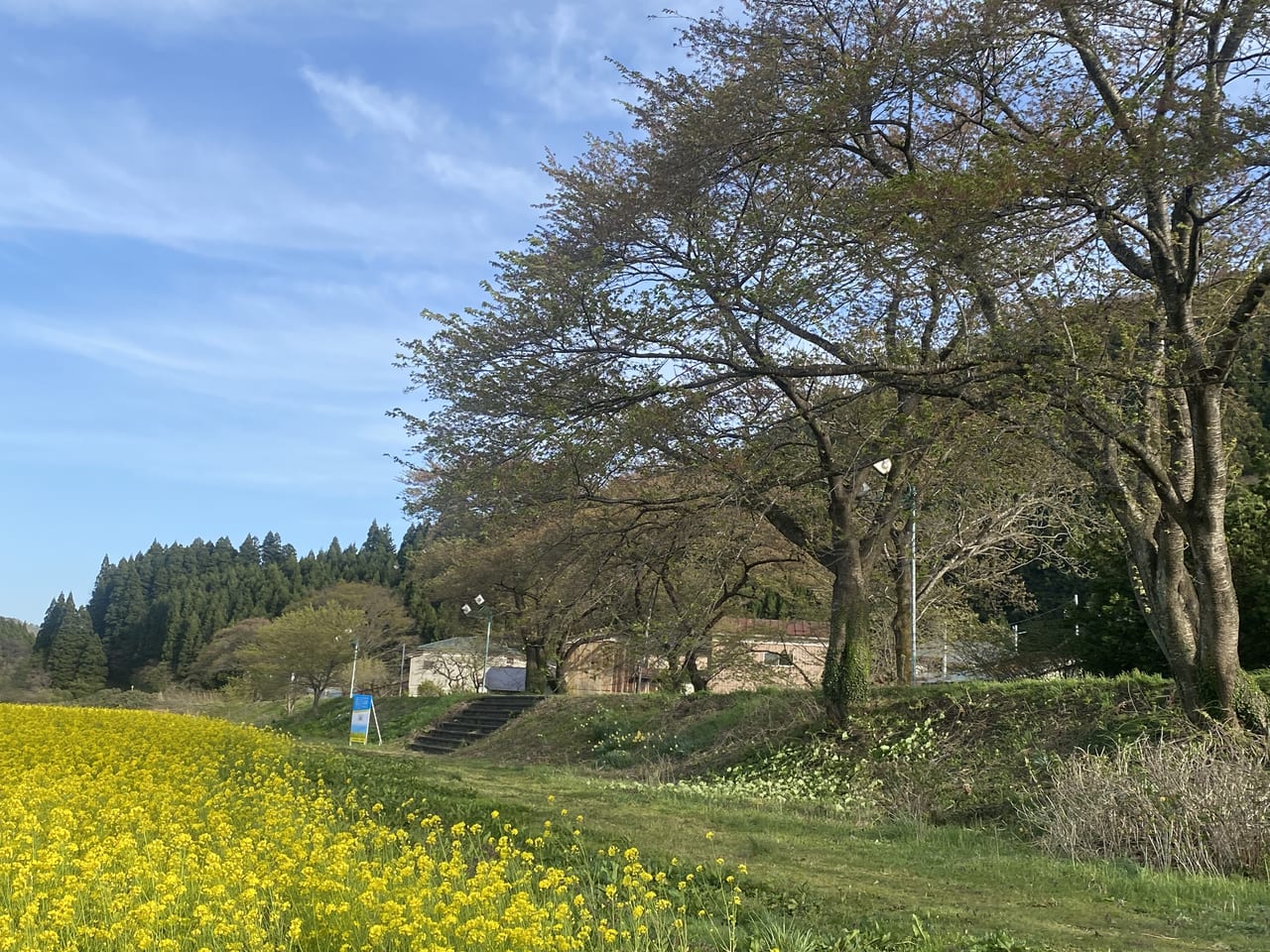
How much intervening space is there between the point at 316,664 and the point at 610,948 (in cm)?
3143

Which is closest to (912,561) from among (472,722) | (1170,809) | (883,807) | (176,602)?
(883,807)

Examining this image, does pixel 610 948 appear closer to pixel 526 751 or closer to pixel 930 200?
pixel 930 200

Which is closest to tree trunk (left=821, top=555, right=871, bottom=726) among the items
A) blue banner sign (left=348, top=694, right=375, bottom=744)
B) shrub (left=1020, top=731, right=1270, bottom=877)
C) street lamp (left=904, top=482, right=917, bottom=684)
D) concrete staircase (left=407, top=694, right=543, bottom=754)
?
street lamp (left=904, top=482, right=917, bottom=684)

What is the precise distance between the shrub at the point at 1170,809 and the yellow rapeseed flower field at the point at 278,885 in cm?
323

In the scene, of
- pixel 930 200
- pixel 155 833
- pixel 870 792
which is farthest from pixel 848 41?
pixel 155 833

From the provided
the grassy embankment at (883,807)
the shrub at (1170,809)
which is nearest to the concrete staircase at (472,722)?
the grassy embankment at (883,807)

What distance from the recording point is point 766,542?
17.0 metres

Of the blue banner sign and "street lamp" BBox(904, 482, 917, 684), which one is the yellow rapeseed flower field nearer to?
"street lamp" BBox(904, 482, 917, 684)

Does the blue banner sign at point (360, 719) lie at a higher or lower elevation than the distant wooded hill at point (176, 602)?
lower

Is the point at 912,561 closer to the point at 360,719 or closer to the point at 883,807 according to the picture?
the point at 883,807

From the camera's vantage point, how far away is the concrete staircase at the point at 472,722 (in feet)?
73.6

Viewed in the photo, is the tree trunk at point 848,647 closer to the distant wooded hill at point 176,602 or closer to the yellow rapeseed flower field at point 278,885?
the yellow rapeseed flower field at point 278,885

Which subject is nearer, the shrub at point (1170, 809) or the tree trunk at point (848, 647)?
the shrub at point (1170, 809)

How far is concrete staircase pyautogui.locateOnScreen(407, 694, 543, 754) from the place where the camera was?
22.4 meters
